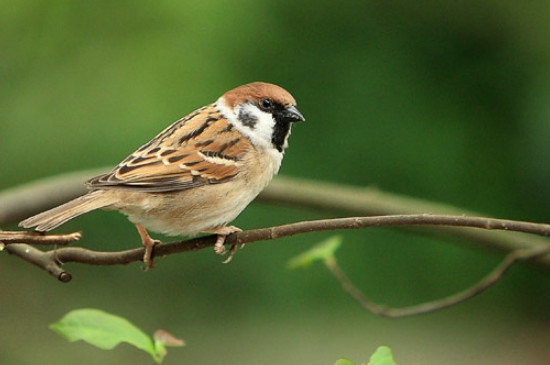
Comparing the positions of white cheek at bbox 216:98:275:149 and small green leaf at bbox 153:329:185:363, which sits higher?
white cheek at bbox 216:98:275:149

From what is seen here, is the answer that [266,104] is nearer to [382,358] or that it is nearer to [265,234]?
[265,234]

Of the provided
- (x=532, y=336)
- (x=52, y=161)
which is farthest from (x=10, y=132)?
(x=532, y=336)

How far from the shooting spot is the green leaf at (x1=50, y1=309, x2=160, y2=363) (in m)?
1.89

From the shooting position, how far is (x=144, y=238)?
8.66 feet

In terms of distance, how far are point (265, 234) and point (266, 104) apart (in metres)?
0.86

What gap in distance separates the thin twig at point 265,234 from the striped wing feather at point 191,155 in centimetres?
40

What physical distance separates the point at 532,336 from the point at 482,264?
544 millimetres

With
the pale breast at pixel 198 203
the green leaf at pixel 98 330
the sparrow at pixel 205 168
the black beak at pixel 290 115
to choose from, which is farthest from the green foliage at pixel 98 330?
the black beak at pixel 290 115

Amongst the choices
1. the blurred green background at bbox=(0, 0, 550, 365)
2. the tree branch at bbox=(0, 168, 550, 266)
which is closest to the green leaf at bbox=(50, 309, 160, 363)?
the tree branch at bbox=(0, 168, 550, 266)

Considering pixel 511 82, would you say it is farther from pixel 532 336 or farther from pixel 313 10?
pixel 532 336

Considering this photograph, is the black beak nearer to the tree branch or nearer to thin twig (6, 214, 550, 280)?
thin twig (6, 214, 550, 280)

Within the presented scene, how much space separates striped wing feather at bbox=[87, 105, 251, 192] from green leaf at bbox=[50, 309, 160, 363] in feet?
2.66

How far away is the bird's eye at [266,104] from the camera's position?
110 inches

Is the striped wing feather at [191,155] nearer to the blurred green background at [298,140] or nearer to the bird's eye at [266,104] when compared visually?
the bird's eye at [266,104]
